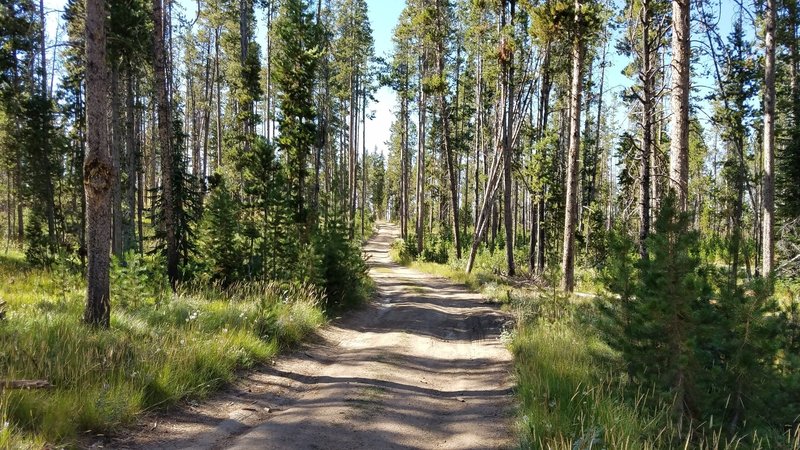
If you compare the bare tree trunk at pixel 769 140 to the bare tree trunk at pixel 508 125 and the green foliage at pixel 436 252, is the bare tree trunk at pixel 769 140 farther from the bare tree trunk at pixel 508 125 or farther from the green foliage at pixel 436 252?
the green foliage at pixel 436 252

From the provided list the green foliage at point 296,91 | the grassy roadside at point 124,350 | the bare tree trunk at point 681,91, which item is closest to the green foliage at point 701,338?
the bare tree trunk at point 681,91

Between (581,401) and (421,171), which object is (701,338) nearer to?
(581,401)

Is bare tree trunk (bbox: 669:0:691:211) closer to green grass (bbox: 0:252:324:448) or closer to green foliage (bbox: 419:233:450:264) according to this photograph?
green grass (bbox: 0:252:324:448)

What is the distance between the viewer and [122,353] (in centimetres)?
→ 524

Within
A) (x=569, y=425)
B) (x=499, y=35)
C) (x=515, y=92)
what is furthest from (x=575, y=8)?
(x=569, y=425)

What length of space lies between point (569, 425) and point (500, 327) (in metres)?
6.08

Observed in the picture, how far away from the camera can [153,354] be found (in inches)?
212

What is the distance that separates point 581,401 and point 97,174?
21.6ft

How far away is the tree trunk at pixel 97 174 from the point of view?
627cm

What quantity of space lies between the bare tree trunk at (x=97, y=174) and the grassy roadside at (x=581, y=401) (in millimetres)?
5715

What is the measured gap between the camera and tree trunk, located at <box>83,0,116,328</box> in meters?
6.27

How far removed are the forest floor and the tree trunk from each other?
7.85 ft

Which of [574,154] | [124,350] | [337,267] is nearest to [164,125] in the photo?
[337,267]

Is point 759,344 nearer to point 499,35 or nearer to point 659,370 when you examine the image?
point 659,370
